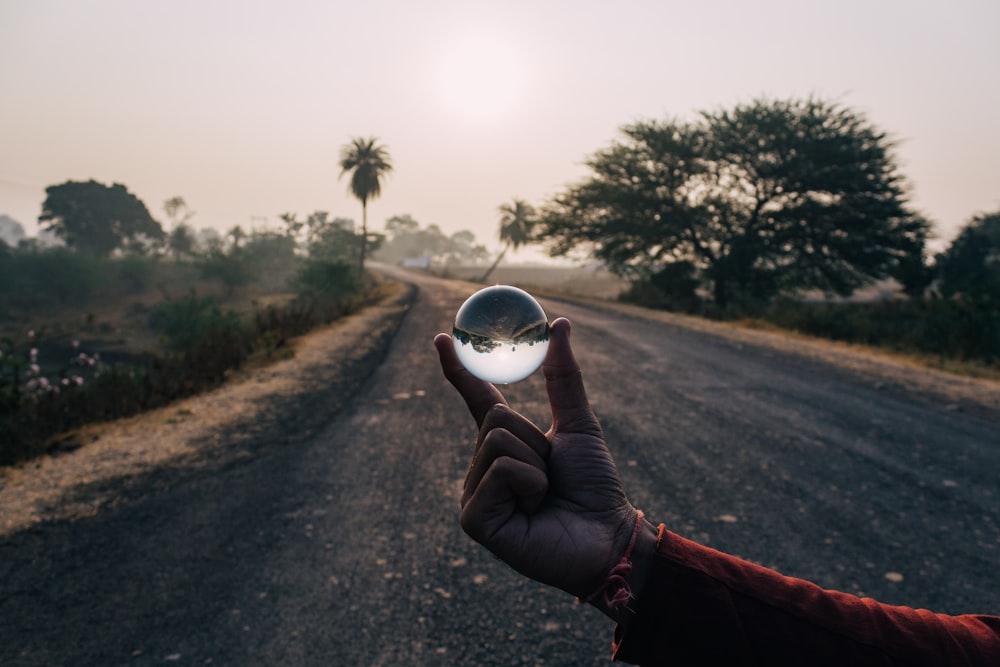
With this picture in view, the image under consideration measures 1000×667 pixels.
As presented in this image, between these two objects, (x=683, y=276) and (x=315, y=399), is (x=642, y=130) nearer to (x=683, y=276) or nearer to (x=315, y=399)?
(x=683, y=276)

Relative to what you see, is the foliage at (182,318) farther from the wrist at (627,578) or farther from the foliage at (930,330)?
the wrist at (627,578)

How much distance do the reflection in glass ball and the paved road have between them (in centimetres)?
192

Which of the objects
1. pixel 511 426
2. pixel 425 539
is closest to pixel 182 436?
pixel 425 539

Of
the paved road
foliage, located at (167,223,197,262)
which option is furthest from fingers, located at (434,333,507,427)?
foliage, located at (167,223,197,262)

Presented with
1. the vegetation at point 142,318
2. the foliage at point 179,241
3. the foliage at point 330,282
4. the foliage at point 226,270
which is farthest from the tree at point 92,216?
the foliage at point 330,282

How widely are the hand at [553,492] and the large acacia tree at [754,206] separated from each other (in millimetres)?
26601

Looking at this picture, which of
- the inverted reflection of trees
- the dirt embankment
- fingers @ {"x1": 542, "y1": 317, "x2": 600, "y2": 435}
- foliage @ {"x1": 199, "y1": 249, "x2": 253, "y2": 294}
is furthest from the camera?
foliage @ {"x1": 199, "y1": 249, "x2": 253, "y2": 294}

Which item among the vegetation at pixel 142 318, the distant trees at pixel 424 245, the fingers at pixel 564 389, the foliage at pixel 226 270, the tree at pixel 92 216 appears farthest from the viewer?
the distant trees at pixel 424 245

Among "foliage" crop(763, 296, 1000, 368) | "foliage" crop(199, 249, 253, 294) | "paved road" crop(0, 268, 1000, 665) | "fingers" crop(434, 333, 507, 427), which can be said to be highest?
"fingers" crop(434, 333, 507, 427)

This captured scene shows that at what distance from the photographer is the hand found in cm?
147

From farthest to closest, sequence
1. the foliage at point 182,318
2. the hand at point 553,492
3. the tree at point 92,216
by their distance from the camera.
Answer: the tree at point 92,216 < the foliage at point 182,318 < the hand at point 553,492

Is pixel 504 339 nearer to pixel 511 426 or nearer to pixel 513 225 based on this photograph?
pixel 511 426

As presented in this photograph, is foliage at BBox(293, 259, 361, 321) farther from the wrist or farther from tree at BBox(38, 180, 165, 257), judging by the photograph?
tree at BBox(38, 180, 165, 257)

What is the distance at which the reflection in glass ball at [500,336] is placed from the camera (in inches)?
68.7
